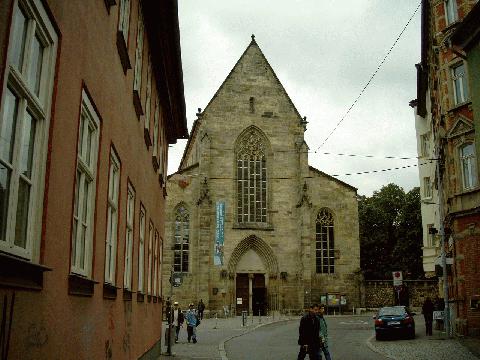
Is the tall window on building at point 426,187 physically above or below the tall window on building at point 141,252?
above

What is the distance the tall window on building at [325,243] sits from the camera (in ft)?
135

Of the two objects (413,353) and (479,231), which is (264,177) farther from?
(413,353)

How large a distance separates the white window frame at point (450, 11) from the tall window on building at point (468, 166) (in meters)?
5.02

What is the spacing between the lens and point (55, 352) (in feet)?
14.6

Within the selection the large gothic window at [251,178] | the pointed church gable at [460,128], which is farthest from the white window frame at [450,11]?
the large gothic window at [251,178]

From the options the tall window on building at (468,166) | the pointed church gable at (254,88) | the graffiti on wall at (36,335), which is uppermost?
the pointed church gable at (254,88)

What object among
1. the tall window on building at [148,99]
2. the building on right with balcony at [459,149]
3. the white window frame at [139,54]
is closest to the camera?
the white window frame at [139,54]

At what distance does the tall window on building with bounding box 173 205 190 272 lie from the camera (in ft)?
128

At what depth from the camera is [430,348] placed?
663 inches

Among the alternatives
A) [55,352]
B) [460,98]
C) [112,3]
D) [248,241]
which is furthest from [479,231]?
[248,241]

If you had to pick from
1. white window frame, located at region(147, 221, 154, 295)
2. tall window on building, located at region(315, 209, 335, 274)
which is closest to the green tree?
tall window on building, located at region(315, 209, 335, 274)

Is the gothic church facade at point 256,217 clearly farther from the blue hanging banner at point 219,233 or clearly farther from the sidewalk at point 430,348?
the sidewalk at point 430,348

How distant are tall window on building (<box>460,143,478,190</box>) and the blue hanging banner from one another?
21.2 metres

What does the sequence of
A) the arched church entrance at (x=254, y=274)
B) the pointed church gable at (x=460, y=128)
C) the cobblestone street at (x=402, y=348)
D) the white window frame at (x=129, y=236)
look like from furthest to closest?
the arched church entrance at (x=254, y=274) → the pointed church gable at (x=460, y=128) → the cobblestone street at (x=402, y=348) → the white window frame at (x=129, y=236)
